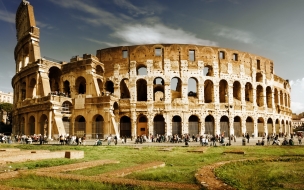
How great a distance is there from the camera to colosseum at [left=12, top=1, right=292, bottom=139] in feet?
95.2

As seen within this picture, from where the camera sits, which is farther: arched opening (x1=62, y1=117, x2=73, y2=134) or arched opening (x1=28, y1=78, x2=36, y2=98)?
arched opening (x1=28, y1=78, x2=36, y2=98)

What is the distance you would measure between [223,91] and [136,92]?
11324mm

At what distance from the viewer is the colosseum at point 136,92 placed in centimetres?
2903

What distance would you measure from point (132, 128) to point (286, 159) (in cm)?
1973

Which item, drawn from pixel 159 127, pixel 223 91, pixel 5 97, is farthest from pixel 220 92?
pixel 5 97

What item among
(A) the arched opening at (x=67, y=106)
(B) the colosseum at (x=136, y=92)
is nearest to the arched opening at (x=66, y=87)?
(B) the colosseum at (x=136, y=92)

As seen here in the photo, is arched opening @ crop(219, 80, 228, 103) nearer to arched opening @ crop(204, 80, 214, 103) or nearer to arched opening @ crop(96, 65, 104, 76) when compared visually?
arched opening @ crop(204, 80, 214, 103)

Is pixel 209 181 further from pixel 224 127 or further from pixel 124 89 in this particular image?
pixel 124 89

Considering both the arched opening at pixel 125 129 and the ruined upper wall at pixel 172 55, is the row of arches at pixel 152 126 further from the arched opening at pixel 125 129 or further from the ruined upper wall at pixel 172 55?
the ruined upper wall at pixel 172 55

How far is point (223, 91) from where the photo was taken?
34.6m

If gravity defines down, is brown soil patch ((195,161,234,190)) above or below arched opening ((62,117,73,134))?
below

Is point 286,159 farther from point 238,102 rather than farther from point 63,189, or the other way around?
point 238,102

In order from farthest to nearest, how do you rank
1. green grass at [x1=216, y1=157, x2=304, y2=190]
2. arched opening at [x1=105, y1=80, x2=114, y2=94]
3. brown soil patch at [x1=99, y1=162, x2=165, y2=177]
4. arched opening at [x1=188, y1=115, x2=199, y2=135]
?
arched opening at [x1=105, y1=80, x2=114, y2=94] < arched opening at [x1=188, y1=115, x2=199, y2=135] < brown soil patch at [x1=99, y1=162, x2=165, y2=177] < green grass at [x1=216, y1=157, x2=304, y2=190]

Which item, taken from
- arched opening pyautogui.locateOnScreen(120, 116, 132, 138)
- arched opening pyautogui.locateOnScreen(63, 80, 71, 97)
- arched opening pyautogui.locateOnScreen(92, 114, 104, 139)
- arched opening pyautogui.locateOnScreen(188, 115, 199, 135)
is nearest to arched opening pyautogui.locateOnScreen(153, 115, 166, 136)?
arched opening pyautogui.locateOnScreen(120, 116, 132, 138)
